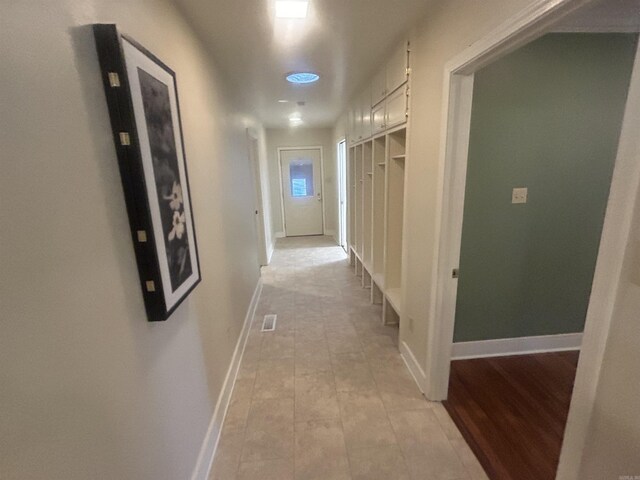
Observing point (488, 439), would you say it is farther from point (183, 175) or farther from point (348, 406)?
point (183, 175)

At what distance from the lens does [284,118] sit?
5020 millimetres

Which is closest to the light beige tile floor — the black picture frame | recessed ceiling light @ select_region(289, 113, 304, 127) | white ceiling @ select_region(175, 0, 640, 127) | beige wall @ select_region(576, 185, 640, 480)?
beige wall @ select_region(576, 185, 640, 480)

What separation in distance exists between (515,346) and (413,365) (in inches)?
35.4

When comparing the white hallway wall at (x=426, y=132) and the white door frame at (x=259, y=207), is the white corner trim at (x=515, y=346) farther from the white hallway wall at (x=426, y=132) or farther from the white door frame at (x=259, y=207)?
the white door frame at (x=259, y=207)

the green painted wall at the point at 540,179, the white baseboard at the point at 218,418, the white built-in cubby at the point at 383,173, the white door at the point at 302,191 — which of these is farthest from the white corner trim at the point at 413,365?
the white door at the point at 302,191

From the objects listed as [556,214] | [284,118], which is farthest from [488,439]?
[284,118]

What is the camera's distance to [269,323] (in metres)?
3.09

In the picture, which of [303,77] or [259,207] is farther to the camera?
[259,207]

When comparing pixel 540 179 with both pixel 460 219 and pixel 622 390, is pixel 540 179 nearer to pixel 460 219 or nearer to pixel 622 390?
pixel 460 219

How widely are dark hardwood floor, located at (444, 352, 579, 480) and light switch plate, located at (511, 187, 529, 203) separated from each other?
1.25 m

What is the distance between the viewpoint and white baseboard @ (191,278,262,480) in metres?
1.50

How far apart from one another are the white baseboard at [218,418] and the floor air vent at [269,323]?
0.23 m

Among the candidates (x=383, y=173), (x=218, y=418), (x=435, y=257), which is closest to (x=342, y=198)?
(x=383, y=173)

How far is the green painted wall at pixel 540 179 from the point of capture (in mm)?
1964
